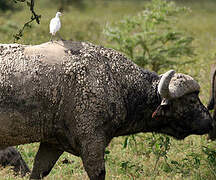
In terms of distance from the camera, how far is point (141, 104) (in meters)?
6.48

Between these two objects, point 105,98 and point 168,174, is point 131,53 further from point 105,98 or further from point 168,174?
point 105,98

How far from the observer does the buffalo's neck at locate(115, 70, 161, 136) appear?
633cm

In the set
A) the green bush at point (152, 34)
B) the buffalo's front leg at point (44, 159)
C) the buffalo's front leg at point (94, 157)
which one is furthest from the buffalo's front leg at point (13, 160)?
the green bush at point (152, 34)

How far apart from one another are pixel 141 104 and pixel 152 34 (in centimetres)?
591

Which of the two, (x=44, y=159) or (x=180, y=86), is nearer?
(x=180, y=86)

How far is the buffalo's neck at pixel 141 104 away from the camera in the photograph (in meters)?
6.33

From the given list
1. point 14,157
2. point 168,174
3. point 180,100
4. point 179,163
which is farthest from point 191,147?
point 14,157

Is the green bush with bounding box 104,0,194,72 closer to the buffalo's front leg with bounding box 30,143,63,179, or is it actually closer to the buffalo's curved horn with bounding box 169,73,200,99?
the buffalo's curved horn with bounding box 169,73,200,99

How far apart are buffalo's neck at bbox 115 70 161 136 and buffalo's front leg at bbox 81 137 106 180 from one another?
0.53 meters

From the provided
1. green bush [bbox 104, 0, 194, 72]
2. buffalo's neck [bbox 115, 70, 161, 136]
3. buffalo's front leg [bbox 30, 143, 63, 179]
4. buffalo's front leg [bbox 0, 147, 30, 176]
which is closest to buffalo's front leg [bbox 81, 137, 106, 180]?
buffalo's neck [bbox 115, 70, 161, 136]

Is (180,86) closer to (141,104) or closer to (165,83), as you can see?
(165,83)

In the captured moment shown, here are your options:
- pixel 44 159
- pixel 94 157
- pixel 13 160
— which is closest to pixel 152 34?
pixel 13 160

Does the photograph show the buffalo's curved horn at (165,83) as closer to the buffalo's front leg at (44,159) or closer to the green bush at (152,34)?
the buffalo's front leg at (44,159)

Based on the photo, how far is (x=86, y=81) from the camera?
19.2ft
